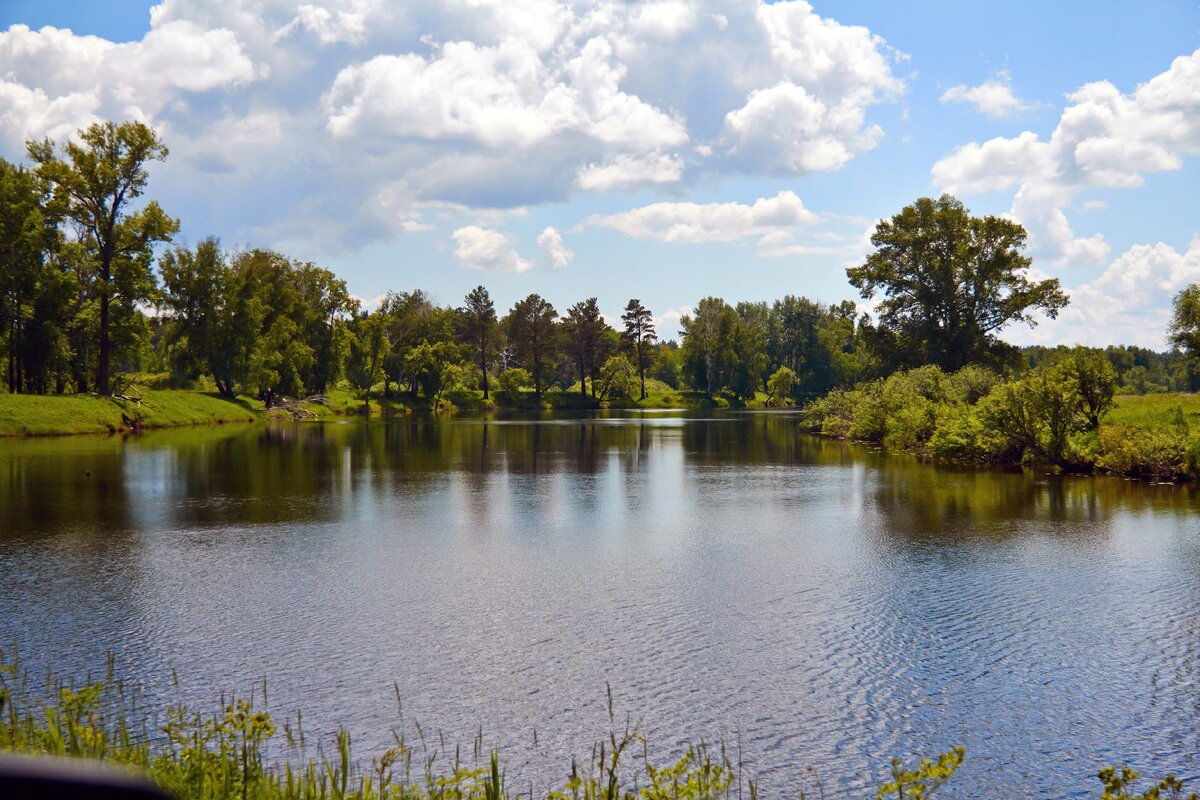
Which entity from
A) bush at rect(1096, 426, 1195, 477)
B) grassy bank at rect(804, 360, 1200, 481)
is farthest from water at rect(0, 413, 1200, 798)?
grassy bank at rect(804, 360, 1200, 481)

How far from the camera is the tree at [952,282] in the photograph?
8056 cm

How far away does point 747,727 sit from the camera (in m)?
12.9

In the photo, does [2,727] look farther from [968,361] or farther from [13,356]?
A: [968,361]

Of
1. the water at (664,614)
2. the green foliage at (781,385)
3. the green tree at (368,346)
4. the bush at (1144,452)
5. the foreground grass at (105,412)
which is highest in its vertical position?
the green tree at (368,346)

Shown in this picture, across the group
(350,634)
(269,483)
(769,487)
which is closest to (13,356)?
(269,483)

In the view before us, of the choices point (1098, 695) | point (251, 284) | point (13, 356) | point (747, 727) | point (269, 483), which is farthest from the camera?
point (251, 284)

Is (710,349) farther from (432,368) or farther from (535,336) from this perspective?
(432,368)

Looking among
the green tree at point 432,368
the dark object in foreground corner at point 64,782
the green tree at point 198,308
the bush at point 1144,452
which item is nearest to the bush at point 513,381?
the green tree at point 432,368

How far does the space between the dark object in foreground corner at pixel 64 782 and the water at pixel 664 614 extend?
9.98 metres

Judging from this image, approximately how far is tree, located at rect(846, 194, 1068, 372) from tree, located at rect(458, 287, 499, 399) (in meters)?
80.4

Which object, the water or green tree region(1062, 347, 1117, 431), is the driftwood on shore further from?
green tree region(1062, 347, 1117, 431)

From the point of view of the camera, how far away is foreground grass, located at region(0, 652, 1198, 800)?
8648 millimetres

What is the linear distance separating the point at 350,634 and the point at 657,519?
15.6 meters

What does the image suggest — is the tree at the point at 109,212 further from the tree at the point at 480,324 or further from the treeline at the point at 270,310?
the tree at the point at 480,324
